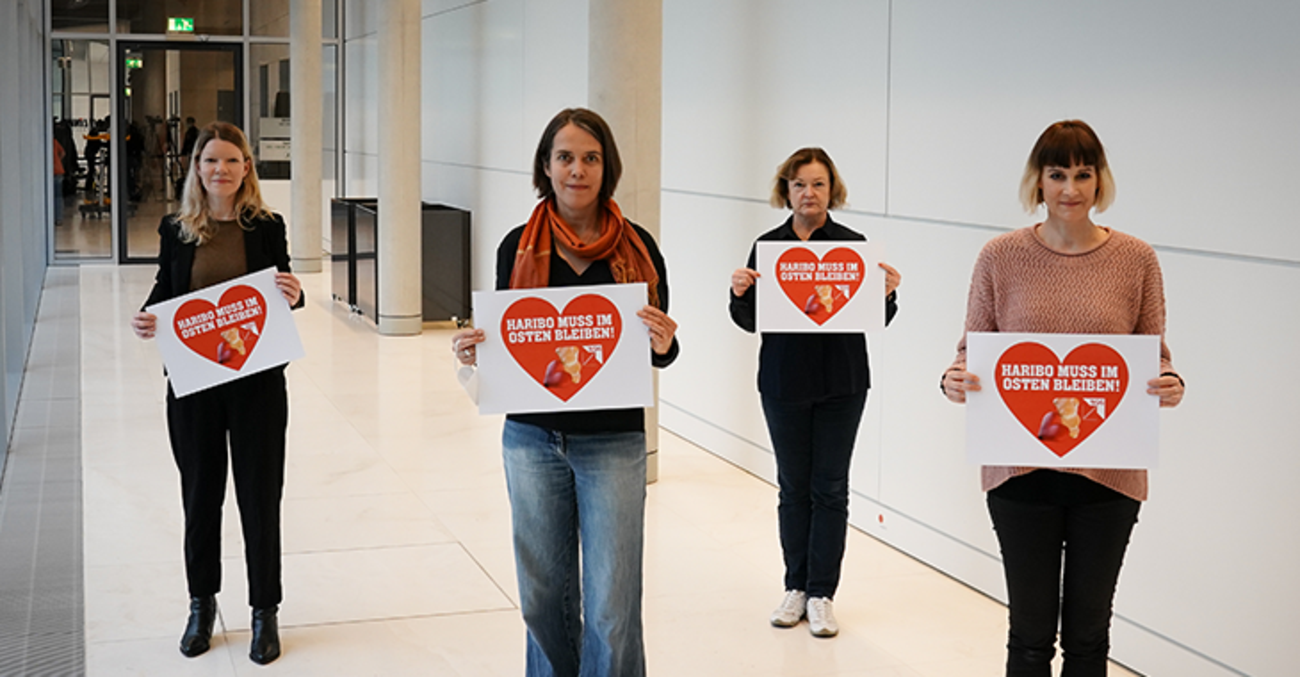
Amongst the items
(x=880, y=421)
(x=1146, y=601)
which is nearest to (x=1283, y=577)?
(x=1146, y=601)

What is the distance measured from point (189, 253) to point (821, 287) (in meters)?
2.18

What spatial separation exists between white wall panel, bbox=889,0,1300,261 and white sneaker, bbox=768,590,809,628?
168 cm

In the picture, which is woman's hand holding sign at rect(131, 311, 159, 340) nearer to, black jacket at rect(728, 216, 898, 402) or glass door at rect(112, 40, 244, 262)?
black jacket at rect(728, 216, 898, 402)

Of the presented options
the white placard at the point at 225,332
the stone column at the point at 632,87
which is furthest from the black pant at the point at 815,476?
the stone column at the point at 632,87

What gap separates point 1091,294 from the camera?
3416 mm

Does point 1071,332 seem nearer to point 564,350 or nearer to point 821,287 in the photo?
point 564,350

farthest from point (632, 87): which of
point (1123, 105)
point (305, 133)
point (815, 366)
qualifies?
point (305, 133)

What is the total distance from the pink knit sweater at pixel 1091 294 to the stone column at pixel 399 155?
960 centimetres

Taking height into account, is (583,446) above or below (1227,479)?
above

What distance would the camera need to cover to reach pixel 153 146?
19.3 m

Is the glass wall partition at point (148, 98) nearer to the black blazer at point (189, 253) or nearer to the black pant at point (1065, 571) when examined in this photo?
the black blazer at point (189, 253)

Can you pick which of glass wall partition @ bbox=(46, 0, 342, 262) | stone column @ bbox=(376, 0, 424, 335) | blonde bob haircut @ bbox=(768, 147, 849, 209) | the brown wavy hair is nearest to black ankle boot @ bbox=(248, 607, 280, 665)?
the brown wavy hair

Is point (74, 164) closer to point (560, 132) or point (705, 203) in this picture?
point (705, 203)

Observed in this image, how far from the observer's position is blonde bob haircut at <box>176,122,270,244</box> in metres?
4.57
